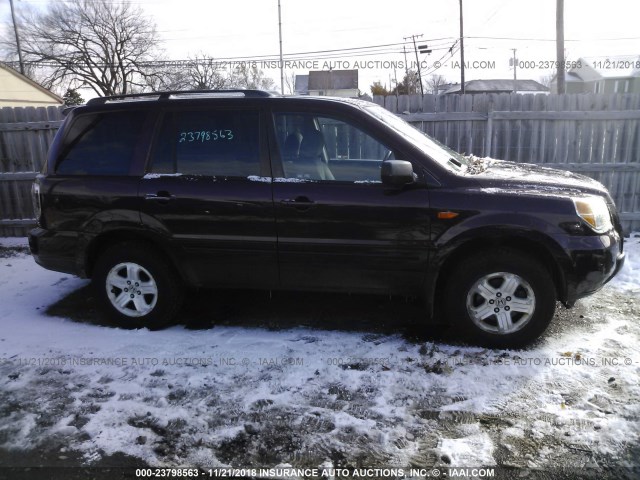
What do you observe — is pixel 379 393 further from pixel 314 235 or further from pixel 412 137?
pixel 412 137

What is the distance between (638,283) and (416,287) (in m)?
3.09

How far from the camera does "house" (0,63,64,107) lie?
28781mm

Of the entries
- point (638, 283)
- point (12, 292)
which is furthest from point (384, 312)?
point (12, 292)

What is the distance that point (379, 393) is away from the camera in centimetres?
324

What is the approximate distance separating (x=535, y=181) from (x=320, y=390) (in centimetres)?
226

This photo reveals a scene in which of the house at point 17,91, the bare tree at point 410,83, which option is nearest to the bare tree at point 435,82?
the bare tree at point 410,83

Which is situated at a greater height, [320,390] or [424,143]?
[424,143]

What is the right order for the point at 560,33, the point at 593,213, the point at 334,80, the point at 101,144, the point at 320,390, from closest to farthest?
1. the point at 320,390
2. the point at 593,213
3. the point at 101,144
4. the point at 560,33
5. the point at 334,80

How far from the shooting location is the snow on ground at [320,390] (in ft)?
8.95

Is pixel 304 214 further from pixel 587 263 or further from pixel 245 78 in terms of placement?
pixel 245 78

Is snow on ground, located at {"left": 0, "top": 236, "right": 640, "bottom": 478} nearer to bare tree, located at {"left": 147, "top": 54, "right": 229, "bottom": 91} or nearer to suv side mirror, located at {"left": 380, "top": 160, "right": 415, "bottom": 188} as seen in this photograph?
suv side mirror, located at {"left": 380, "top": 160, "right": 415, "bottom": 188}

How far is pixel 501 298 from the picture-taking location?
3.73 metres

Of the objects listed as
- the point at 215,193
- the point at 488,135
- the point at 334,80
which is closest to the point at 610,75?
the point at 334,80

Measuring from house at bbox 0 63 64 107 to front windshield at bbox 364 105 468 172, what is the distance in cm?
3069
